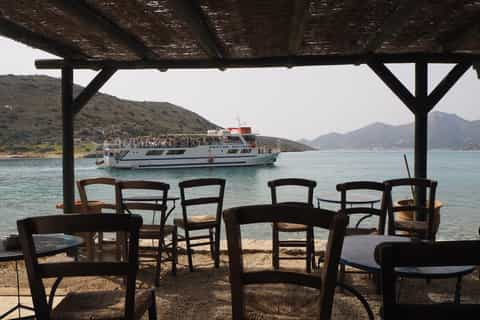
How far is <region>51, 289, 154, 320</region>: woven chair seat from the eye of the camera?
1623 millimetres

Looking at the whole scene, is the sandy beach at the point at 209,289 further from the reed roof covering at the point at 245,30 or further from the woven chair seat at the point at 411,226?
the reed roof covering at the point at 245,30

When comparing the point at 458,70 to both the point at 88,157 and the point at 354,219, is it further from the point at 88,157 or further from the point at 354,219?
the point at 88,157

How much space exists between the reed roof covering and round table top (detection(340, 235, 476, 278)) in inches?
60.6

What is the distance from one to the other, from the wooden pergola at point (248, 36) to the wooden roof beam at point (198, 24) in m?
0.01

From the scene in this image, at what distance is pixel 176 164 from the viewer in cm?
3906

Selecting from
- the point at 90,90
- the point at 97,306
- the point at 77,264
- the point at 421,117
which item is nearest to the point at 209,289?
the point at 97,306

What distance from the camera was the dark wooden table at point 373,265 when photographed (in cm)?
175

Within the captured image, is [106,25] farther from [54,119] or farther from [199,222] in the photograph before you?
[54,119]

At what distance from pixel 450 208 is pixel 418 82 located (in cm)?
1194

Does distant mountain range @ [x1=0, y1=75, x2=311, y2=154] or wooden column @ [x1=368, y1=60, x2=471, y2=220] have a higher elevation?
distant mountain range @ [x1=0, y1=75, x2=311, y2=154]

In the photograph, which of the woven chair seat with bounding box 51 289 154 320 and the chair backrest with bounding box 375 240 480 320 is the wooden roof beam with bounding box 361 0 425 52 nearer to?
the chair backrest with bounding box 375 240 480 320

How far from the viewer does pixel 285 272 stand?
4.73 ft

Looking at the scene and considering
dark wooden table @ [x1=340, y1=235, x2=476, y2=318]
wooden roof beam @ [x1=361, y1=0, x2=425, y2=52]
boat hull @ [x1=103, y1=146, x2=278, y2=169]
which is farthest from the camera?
boat hull @ [x1=103, y1=146, x2=278, y2=169]

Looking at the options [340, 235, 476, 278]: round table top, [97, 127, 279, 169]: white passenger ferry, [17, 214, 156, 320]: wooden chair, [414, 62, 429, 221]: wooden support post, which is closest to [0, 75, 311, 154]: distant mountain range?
[97, 127, 279, 169]: white passenger ferry
